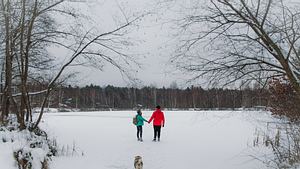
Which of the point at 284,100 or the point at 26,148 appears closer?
the point at 26,148

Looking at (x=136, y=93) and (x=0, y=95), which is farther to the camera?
(x=136, y=93)

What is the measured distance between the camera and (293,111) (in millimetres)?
8383

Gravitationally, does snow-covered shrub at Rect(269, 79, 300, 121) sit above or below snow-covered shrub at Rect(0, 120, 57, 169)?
above

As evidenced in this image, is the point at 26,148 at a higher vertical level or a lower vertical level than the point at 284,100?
lower

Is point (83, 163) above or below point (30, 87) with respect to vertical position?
below

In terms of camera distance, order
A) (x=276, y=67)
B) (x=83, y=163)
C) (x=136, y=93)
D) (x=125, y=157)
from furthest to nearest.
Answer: (x=136, y=93) < (x=125, y=157) < (x=83, y=163) < (x=276, y=67)

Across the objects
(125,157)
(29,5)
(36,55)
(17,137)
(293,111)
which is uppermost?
(29,5)

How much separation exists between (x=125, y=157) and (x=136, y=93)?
9042cm

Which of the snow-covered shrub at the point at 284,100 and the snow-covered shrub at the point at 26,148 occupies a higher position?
the snow-covered shrub at the point at 284,100

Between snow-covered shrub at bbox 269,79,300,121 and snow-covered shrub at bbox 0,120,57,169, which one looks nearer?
snow-covered shrub at bbox 0,120,57,169

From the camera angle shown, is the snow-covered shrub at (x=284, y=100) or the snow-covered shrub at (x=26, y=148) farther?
the snow-covered shrub at (x=284, y=100)

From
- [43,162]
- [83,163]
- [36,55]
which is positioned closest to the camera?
[43,162]

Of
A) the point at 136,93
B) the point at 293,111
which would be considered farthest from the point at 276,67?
the point at 136,93

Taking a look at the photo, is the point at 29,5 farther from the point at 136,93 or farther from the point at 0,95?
the point at 136,93
